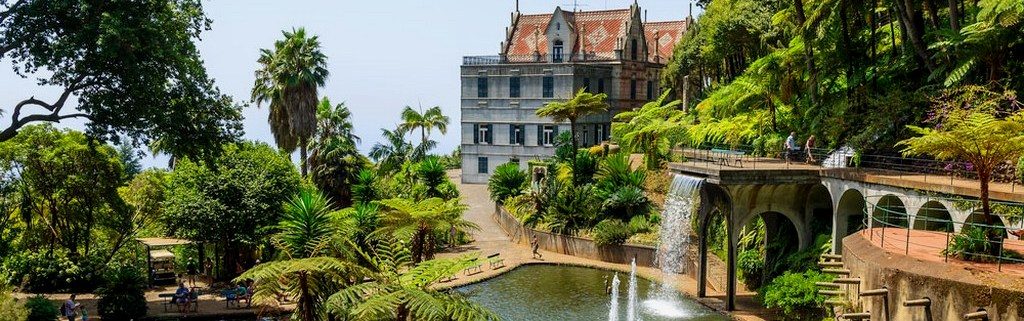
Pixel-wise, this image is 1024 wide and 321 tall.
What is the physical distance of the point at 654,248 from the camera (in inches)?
1314

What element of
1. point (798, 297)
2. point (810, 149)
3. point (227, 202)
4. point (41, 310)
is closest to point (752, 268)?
point (810, 149)

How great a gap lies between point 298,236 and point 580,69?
40.4 meters

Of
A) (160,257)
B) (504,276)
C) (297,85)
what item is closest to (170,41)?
(160,257)

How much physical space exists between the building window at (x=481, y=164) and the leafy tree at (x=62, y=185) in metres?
28.7

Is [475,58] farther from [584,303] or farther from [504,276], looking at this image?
[584,303]

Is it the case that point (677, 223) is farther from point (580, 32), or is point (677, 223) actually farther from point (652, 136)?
point (580, 32)

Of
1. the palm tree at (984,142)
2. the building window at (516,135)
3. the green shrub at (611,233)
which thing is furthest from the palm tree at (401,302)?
the building window at (516,135)

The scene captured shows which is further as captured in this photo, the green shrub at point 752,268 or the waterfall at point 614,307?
the green shrub at point 752,268

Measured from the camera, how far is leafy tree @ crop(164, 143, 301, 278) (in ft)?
98.0

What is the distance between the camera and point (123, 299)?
993 inches

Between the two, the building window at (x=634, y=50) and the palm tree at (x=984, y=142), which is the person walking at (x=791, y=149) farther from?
the building window at (x=634, y=50)

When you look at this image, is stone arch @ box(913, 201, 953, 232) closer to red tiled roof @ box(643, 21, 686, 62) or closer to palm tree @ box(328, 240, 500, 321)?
palm tree @ box(328, 240, 500, 321)

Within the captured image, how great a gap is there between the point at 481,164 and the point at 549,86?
7278 mm

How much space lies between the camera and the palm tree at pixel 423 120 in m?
55.6
